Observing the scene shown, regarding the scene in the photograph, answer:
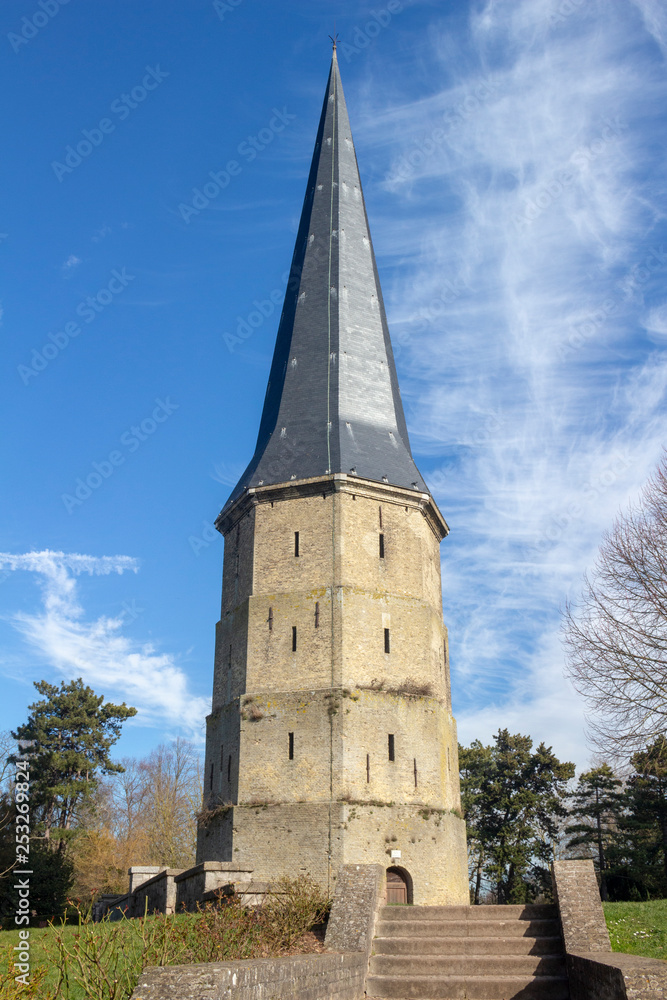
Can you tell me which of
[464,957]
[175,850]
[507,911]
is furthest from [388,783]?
[175,850]

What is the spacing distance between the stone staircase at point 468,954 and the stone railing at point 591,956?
1.25 ft

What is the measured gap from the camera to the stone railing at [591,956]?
7.12m

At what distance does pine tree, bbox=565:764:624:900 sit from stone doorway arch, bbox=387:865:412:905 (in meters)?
18.5

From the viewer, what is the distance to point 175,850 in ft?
124

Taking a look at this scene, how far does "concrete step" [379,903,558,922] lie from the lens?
1102cm

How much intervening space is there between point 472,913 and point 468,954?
1.12 m

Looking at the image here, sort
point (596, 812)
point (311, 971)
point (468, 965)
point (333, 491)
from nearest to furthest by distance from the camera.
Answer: point (311, 971), point (468, 965), point (333, 491), point (596, 812)

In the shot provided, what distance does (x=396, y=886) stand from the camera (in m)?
19.5

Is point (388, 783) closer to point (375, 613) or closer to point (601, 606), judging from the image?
point (375, 613)

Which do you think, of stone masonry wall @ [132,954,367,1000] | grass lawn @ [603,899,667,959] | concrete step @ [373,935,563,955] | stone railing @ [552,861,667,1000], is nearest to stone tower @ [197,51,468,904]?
grass lawn @ [603,899,667,959]

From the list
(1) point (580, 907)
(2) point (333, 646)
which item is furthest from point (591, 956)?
(2) point (333, 646)

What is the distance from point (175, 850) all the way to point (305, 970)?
3239 cm

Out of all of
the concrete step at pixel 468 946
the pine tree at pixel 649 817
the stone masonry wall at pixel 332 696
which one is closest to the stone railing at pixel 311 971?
the concrete step at pixel 468 946

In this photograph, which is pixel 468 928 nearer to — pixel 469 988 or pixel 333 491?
pixel 469 988
